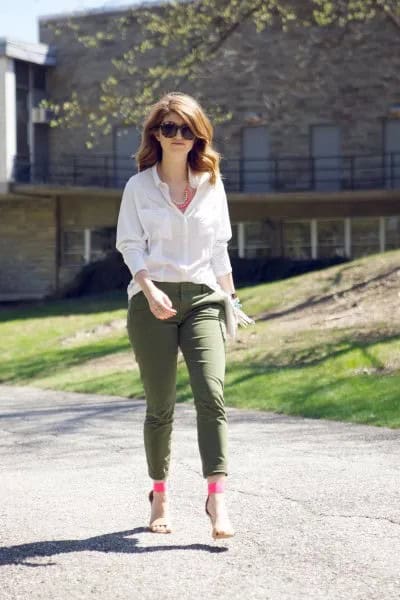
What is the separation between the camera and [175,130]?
564 cm

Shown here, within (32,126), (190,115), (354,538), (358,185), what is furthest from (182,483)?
(32,126)

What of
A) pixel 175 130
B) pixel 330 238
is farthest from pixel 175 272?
pixel 330 238

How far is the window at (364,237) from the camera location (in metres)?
39.2

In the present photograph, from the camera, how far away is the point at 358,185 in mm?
38875

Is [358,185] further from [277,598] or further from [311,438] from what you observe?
[277,598]

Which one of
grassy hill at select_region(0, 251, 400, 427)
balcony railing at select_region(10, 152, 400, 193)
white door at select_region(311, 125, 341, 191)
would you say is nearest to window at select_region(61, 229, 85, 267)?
balcony railing at select_region(10, 152, 400, 193)

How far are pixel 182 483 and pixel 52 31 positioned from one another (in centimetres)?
3700

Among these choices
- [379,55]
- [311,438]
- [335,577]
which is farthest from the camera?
[379,55]

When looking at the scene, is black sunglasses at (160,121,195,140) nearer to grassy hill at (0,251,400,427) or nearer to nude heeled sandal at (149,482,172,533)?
nude heeled sandal at (149,482,172,533)

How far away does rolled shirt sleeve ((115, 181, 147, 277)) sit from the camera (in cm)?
562

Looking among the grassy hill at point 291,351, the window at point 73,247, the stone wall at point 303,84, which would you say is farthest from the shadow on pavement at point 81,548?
→ the window at point 73,247

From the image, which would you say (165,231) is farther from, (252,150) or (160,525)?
(252,150)

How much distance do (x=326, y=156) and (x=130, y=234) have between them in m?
34.4

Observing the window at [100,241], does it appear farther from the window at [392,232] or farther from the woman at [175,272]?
the woman at [175,272]
